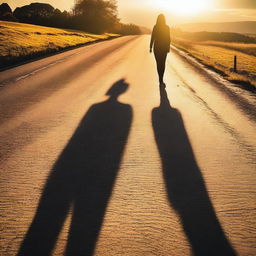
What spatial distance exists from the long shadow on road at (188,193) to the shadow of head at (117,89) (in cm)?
289

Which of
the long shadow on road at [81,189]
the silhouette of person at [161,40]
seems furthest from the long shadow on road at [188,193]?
the silhouette of person at [161,40]

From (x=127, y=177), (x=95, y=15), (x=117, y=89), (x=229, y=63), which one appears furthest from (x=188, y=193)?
(x=95, y=15)

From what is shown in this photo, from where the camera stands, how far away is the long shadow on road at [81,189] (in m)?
2.57

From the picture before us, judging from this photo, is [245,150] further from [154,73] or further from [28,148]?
[154,73]

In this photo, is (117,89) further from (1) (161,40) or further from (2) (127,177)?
(2) (127,177)

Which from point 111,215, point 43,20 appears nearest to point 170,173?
point 111,215

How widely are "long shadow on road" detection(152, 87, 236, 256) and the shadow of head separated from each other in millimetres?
2886

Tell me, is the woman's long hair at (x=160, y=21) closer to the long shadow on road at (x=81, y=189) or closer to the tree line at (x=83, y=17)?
the long shadow on road at (x=81, y=189)

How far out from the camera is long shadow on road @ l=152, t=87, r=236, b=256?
257cm

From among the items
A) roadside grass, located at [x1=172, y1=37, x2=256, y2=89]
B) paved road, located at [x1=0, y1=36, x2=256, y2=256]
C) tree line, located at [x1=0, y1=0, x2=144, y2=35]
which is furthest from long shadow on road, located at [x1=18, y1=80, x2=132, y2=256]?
tree line, located at [x1=0, y1=0, x2=144, y2=35]

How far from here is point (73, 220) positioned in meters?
2.84

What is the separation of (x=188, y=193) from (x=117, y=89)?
5907 mm

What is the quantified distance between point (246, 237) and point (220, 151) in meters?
2.02

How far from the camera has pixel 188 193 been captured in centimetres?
333
